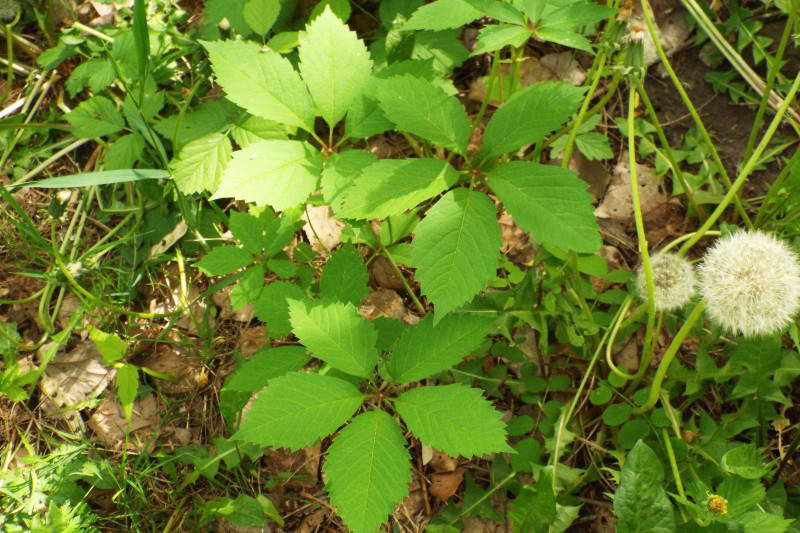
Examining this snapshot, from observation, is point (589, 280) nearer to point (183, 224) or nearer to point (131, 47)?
point (183, 224)

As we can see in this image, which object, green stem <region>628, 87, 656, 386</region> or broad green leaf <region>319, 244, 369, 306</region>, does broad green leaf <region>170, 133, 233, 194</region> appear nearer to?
broad green leaf <region>319, 244, 369, 306</region>

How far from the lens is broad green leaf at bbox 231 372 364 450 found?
1.37 m

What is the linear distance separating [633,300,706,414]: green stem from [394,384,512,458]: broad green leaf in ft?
1.74

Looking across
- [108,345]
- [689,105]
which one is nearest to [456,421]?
[689,105]

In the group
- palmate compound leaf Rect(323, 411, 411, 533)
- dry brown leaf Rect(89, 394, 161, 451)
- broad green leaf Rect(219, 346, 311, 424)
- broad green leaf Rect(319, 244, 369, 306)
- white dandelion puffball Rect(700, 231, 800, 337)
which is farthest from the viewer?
dry brown leaf Rect(89, 394, 161, 451)

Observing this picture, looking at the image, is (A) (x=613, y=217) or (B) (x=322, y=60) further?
(A) (x=613, y=217)

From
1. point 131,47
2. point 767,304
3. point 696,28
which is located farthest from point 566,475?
point 131,47

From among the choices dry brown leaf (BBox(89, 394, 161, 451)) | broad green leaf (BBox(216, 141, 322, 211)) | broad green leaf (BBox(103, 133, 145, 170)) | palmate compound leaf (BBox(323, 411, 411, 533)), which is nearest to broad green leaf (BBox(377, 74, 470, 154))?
broad green leaf (BBox(216, 141, 322, 211))

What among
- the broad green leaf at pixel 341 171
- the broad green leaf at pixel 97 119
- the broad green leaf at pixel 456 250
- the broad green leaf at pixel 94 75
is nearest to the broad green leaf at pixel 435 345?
the broad green leaf at pixel 456 250

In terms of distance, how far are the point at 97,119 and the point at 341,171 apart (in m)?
1.26

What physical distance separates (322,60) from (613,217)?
1286mm

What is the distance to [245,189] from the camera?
1.55m

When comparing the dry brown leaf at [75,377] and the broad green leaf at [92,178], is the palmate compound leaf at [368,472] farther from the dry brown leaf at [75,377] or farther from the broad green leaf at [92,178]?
the dry brown leaf at [75,377]

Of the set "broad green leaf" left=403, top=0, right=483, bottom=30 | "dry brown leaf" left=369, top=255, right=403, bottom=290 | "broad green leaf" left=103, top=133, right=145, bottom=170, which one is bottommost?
"dry brown leaf" left=369, top=255, right=403, bottom=290
